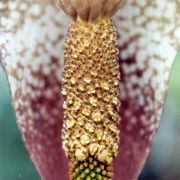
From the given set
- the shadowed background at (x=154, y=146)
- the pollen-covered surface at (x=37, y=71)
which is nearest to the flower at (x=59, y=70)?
the pollen-covered surface at (x=37, y=71)

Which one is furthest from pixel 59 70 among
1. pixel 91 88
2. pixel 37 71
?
pixel 91 88

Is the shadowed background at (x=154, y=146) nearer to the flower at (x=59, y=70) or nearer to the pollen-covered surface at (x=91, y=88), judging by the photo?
the flower at (x=59, y=70)

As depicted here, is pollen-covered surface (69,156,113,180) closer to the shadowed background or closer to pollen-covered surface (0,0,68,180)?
pollen-covered surface (0,0,68,180)

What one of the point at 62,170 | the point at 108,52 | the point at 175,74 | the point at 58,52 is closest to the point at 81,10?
the point at 108,52

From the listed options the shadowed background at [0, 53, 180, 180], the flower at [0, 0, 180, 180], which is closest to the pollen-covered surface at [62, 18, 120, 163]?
the flower at [0, 0, 180, 180]

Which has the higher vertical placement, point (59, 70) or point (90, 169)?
point (59, 70)

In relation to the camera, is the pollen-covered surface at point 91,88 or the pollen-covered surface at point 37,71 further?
the pollen-covered surface at point 37,71

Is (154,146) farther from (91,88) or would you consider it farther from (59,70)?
(91,88)
